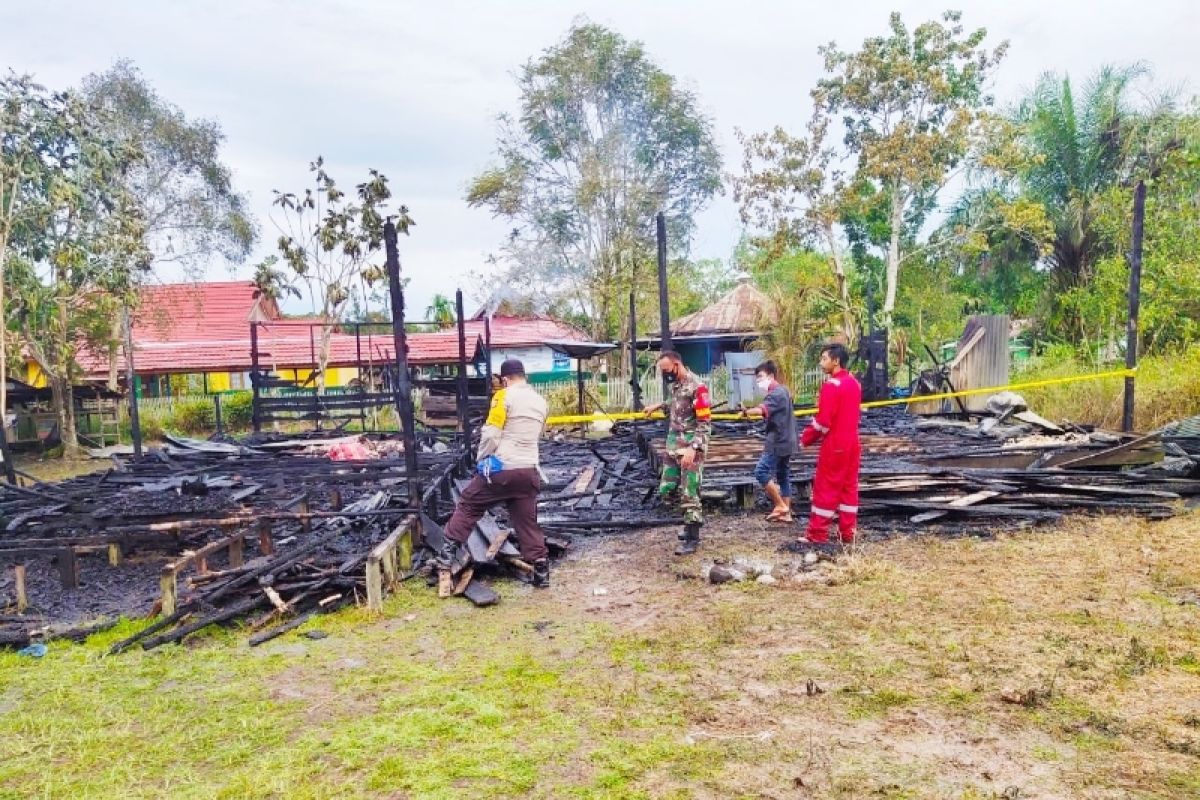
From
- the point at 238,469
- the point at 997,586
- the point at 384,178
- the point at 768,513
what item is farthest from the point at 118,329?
the point at 997,586

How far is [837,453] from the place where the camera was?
6.91 meters

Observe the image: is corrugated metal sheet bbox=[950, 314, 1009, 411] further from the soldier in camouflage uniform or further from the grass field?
the soldier in camouflage uniform

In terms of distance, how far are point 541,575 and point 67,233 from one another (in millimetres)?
16976

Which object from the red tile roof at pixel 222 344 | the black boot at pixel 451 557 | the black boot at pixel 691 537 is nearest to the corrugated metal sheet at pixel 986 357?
the black boot at pixel 691 537

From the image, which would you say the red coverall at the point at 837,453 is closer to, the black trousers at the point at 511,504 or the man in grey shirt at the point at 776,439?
the man in grey shirt at the point at 776,439

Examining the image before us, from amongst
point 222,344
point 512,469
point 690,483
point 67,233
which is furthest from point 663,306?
point 222,344

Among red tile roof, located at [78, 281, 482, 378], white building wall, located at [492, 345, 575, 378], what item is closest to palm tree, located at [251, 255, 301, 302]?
red tile roof, located at [78, 281, 482, 378]

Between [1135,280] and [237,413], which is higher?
[1135,280]

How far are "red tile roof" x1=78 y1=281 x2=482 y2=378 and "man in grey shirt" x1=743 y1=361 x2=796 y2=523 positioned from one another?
522 inches

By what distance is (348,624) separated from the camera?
18.5 feet

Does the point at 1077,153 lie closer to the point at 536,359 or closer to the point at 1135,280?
the point at 1135,280

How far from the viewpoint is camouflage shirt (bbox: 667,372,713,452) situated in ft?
24.3

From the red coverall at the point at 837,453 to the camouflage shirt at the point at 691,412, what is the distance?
0.98 meters

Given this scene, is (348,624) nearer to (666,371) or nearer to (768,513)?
(666,371)
